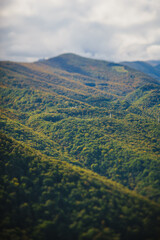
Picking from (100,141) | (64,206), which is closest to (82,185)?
(64,206)

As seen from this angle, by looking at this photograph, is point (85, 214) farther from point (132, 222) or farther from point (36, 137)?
point (36, 137)

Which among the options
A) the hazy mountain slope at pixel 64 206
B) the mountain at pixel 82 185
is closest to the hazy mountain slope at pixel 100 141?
the mountain at pixel 82 185

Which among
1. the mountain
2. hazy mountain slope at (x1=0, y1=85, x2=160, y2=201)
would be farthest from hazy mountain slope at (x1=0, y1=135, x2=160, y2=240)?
hazy mountain slope at (x1=0, y1=85, x2=160, y2=201)

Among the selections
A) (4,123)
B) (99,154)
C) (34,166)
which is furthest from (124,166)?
(4,123)

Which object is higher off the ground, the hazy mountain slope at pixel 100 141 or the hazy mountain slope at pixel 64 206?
the hazy mountain slope at pixel 100 141

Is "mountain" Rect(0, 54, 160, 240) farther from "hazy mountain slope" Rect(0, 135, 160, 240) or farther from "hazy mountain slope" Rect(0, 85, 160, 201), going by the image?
"hazy mountain slope" Rect(0, 85, 160, 201)

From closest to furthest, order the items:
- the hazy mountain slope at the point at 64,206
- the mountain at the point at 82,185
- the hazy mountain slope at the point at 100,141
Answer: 1. the hazy mountain slope at the point at 64,206
2. the mountain at the point at 82,185
3. the hazy mountain slope at the point at 100,141

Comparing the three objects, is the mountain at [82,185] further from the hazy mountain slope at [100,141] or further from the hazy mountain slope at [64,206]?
the hazy mountain slope at [100,141]

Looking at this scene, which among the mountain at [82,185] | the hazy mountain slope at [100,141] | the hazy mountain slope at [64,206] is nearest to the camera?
the hazy mountain slope at [64,206]

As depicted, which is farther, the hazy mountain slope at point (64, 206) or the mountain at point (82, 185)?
the mountain at point (82, 185)
